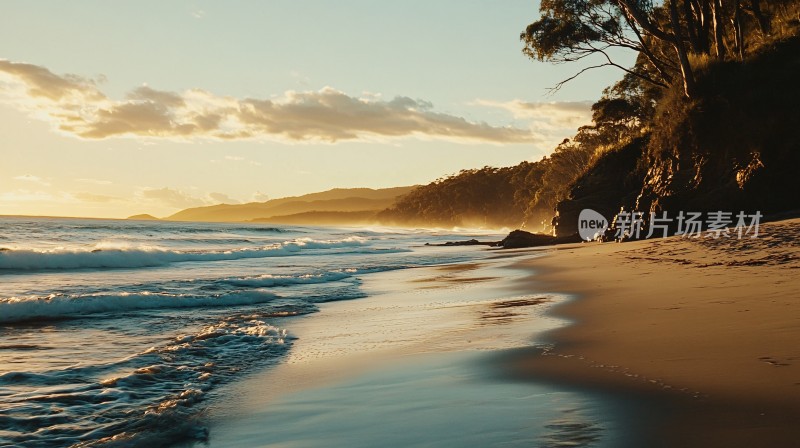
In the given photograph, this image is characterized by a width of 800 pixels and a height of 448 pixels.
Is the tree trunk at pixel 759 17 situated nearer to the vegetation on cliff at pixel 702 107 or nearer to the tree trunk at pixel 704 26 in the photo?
the vegetation on cliff at pixel 702 107

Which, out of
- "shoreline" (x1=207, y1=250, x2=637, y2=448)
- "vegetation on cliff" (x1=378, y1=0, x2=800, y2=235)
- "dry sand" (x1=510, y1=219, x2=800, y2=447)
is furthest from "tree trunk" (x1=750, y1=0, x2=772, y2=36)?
"shoreline" (x1=207, y1=250, x2=637, y2=448)

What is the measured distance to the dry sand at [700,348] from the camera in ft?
10.8

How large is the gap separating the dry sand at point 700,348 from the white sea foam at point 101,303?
5.96 meters

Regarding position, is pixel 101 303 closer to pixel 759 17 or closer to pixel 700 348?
pixel 700 348

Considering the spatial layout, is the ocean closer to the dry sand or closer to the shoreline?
the shoreline

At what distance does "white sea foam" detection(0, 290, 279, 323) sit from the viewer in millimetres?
9844

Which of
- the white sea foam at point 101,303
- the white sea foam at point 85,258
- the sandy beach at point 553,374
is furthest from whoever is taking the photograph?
the white sea foam at point 85,258

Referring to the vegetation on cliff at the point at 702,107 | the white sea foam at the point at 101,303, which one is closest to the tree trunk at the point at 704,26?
the vegetation on cliff at the point at 702,107

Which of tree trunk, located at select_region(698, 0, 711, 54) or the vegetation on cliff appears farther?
tree trunk, located at select_region(698, 0, 711, 54)

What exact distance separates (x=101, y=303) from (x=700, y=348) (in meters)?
9.26

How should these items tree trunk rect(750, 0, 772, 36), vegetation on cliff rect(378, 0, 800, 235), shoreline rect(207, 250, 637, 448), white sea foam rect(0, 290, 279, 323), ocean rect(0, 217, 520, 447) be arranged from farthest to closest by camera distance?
tree trunk rect(750, 0, 772, 36), vegetation on cliff rect(378, 0, 800, 235), white sea foam rect(0, 290, 279, 323), ocean rect(0, 217, 520, 447), shoreline rect(207, 250, 637, 448)

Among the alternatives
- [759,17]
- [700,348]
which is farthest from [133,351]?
[759,17]

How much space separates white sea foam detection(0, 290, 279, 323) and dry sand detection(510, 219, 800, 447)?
5.96 meters

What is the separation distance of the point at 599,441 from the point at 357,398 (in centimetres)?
198
